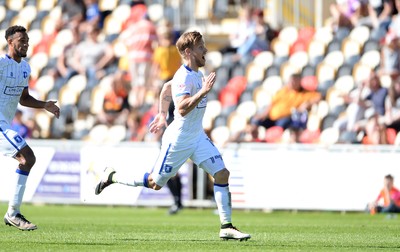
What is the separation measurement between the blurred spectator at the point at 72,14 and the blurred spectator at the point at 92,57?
1488 millimetres

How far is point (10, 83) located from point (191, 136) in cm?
242

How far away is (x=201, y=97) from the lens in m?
11.3

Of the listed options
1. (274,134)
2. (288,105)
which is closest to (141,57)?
(288,105)

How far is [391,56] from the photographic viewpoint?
21766 millimetres

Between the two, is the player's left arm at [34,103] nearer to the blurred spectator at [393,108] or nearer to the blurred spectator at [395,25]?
the blurred spectator at [393,108]

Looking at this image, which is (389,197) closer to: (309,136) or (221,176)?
(309,136)

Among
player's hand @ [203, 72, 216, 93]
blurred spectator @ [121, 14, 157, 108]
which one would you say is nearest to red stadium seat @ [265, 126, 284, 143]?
blurred spectator @ [121, 14, 157, 108]

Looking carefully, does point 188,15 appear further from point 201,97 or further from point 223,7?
point 201,97

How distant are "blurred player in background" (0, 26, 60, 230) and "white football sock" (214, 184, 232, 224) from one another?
2284 mm

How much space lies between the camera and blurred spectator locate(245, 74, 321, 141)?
2202 cm

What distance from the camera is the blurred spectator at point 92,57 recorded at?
88.9ft

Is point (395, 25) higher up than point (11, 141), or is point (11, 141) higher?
point (395, 25)

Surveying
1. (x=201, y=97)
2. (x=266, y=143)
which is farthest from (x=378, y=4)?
(x=201, y=97)

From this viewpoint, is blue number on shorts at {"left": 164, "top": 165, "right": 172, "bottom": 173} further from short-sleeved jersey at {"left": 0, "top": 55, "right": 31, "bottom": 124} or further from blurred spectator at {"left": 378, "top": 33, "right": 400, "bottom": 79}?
blurred spectator at {"left": 378, "top": 33, "right": 400, "bottom": 79}
